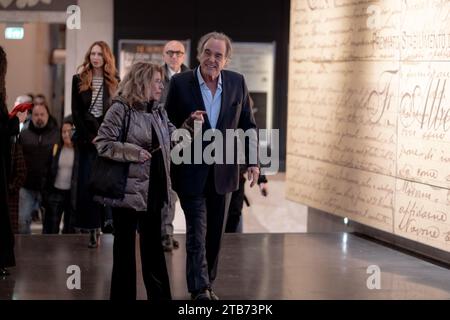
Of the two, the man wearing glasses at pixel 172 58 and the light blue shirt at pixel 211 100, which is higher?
the man wearing glasses at pixel 172 58

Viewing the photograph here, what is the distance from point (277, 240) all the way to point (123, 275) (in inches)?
127

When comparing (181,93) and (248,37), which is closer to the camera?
(181,93)

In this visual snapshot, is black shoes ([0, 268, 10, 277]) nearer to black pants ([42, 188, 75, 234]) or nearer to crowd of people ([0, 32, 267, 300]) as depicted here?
crowd of people ([0, 32, 267, 300])

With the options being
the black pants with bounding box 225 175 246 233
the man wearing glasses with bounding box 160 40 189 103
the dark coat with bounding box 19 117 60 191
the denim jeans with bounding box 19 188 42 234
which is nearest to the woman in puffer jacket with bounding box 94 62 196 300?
the man wearing glasses with bounding box 160 40 189 103

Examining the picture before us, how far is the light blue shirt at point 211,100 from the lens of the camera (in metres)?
6.62

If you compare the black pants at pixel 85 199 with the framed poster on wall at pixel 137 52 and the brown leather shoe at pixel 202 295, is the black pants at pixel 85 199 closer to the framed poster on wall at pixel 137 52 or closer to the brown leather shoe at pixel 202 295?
the brown leather shoe at pixel 202 295

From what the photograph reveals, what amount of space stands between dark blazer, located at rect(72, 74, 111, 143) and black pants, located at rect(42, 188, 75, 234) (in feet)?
6.08

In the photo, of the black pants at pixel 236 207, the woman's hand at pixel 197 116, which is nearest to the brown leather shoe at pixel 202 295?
the woman's hand at pixel 197 116

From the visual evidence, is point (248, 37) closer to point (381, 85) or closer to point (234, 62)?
point (234, 62)

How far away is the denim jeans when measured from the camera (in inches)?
408

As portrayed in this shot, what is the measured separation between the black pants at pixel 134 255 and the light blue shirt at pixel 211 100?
782mm

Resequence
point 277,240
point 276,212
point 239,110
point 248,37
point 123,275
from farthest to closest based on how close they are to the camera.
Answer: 1. point 248,37
2. point 276,212
3. point 277,240
4. point 239,110
5. point 123,275

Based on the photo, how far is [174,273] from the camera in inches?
299

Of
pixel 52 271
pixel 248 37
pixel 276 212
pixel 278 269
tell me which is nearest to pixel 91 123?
pixel 52 271
